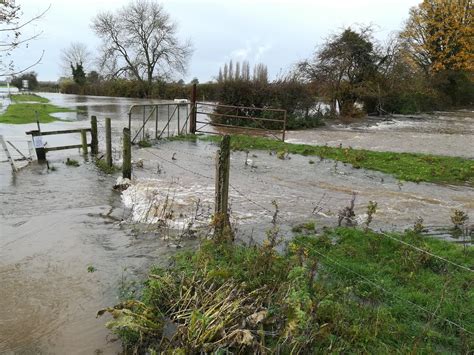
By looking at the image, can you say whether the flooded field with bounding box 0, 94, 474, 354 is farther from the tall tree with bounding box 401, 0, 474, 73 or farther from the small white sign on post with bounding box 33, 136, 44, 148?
the tall tree with bounding box 401, 0, 474, 73

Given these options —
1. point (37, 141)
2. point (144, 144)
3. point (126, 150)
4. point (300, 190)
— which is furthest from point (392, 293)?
point (144, 144)

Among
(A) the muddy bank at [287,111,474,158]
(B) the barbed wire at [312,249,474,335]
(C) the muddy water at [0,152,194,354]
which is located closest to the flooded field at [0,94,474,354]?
(C) the muddy water at [0,152,194,354]

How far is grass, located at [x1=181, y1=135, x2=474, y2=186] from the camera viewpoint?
1181cm

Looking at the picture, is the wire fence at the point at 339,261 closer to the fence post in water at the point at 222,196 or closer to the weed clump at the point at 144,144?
the weed clump at the point at 144,144

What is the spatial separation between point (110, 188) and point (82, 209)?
1671mm

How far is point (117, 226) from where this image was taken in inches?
306

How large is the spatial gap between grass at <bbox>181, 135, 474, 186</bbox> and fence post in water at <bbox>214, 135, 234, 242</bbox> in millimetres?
7097

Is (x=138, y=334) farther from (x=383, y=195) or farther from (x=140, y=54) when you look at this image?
(x=140, y=54)

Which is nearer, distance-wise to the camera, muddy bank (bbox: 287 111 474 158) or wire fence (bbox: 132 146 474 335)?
wire fence (bbox: 132 146 474 335)

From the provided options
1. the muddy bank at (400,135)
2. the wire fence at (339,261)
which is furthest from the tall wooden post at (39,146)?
the muddy bank at (400,135)

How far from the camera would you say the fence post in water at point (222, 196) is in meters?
6.33

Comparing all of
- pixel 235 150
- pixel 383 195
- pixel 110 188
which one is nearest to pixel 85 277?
pixel 110 188

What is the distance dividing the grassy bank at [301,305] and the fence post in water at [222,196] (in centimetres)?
27

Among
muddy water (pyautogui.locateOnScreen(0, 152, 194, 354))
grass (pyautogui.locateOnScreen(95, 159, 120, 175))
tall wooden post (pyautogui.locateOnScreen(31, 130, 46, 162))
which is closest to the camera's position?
muddy water (pyautogui.locateOnScreen(0, 152, 194, 354))
